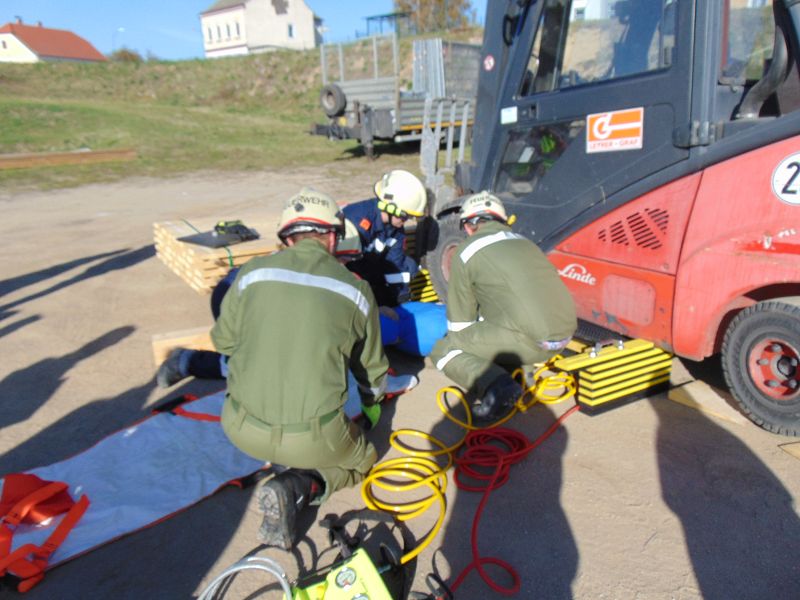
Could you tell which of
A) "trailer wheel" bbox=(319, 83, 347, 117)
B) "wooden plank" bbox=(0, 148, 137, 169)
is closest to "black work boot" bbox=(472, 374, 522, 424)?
"trailer wheel" bbox=(319, 83, 347, 117)

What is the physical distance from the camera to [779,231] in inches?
113

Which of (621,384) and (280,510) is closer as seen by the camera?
(280,510)

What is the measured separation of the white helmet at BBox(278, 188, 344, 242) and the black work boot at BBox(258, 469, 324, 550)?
1.17 meters

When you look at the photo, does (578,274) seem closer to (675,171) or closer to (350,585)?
(675,171)

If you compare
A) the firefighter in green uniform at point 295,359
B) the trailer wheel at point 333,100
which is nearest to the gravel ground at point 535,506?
the firefighter in green uniform at point 295,359

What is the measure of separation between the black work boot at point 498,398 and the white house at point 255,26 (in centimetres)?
5284

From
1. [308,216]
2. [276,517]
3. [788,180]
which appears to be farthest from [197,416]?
[788,180]

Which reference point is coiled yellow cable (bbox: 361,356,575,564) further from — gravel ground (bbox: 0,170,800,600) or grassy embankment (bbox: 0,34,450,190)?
grassy embankment (bbox: 0,34,450,190)

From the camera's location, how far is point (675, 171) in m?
3.32

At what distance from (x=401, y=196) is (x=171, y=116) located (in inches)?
851

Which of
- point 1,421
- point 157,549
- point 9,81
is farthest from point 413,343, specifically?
point 9,81

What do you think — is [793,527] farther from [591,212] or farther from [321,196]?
[321,196]

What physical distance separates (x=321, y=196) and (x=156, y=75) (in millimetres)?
32345

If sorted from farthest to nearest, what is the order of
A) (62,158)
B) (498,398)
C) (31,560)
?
(62,158), (498,398), (31,560)
